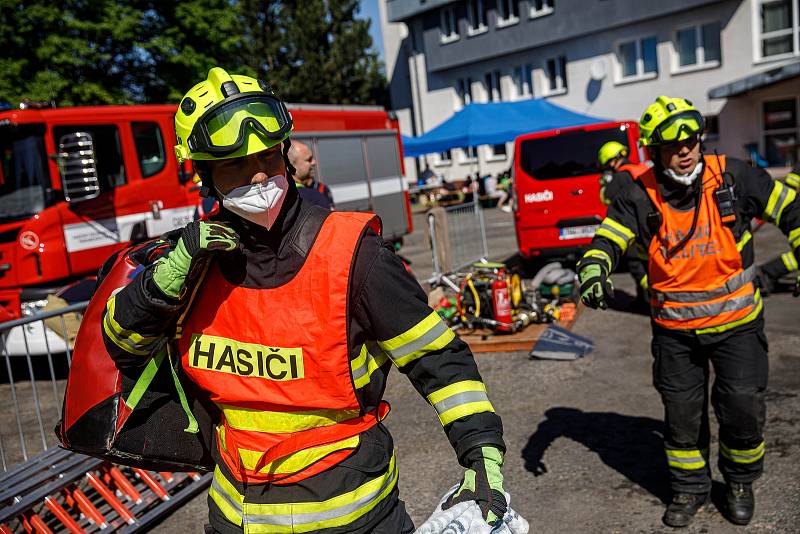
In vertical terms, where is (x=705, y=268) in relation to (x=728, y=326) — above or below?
above

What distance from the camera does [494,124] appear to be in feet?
59.0

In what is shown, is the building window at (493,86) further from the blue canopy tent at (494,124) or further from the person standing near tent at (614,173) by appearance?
the person standing near tent at (614,173)

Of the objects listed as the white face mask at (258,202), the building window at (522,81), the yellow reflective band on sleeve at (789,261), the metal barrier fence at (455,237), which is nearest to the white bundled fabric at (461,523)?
the white face mask at (258,202)

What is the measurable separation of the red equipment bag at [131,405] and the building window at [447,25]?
3211 centimetres

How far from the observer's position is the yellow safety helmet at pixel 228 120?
5.97 feet

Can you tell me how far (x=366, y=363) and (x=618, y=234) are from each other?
7.30 ft

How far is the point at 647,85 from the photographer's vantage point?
987 inches

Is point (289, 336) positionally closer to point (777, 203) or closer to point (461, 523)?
point (461, 523)

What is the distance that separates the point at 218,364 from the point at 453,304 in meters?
6.36

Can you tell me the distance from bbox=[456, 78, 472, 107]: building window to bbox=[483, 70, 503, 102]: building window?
0.97 metres

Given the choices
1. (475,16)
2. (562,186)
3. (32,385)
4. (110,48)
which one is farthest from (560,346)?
(475,16)

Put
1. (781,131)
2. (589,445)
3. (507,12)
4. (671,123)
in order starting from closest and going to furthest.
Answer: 1. (671,123)
2. (589,445)
3. (781,131)
4. (507,12)

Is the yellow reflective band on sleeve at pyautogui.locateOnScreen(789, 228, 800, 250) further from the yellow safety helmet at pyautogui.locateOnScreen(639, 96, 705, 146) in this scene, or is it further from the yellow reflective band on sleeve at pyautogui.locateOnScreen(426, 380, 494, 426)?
the yellow reflective band on sleeve at pyautogui.locateOnScreen(426, 380, 494, 426)

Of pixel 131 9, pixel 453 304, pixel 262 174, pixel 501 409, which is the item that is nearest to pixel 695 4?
pixel 131 9
